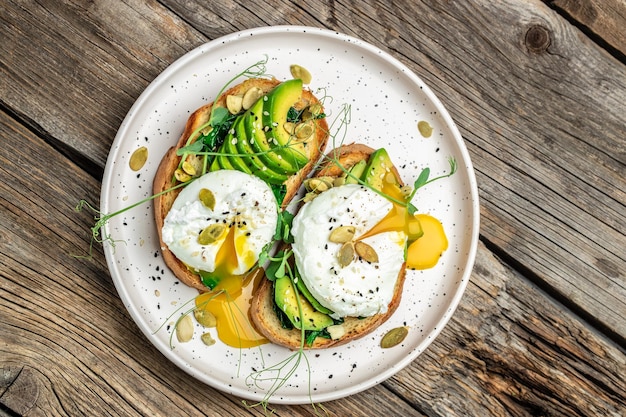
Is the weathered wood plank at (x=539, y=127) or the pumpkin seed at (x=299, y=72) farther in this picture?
the weathered wood plank at (x=539, y=127)

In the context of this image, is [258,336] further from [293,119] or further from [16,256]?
[16,256]

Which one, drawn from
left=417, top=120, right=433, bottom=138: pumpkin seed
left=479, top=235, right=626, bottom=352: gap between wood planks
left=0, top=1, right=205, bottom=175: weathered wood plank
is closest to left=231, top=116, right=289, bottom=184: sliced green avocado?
left=0, top=1, right=205, bottom=175: weathered wood plank

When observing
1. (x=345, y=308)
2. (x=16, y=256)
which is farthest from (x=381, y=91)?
(x=16, y=256)

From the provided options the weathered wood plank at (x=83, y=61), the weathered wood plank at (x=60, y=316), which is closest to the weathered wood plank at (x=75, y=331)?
the weathered wood plank at (x=60, y=316)

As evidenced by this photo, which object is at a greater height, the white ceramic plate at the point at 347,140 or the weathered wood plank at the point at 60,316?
the white ceramic plate at the point at 347,140

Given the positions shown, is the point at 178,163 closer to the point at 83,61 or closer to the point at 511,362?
the point at 83,61

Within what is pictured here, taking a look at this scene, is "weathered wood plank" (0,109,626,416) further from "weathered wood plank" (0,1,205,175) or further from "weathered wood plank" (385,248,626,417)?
"weathered wood plank" (0,1,205,175)

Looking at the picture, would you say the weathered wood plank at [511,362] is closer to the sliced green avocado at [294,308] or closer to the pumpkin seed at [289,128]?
the sliced green avocado at [294,308]

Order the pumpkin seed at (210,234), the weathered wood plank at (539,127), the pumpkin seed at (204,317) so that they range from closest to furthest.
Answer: the pumpkin seed at (210,234) → the pumpkin seed at (204,317) → the weathered wood plank at (539,127)
